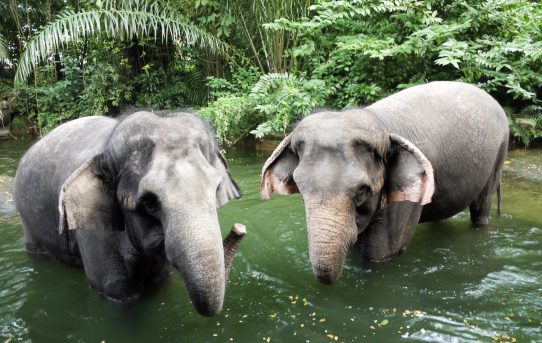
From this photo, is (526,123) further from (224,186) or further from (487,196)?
(224,186)

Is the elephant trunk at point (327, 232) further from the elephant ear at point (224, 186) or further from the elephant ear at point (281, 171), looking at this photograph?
the elephant ear at point (281, 171)

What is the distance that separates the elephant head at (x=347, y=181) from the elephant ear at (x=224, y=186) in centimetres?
42

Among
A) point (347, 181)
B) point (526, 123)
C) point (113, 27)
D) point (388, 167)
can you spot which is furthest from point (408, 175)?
point (113, 27)

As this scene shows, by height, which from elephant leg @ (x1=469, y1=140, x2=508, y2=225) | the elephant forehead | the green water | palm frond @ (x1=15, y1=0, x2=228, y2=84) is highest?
palm frond @ (x1=15, y1=0, x2=228, y2=84)

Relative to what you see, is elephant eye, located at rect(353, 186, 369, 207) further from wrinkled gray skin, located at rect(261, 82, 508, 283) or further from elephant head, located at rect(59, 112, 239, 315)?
elephant head, located at rect(59, 112, 239, 315)

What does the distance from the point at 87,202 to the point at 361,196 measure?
1755 millimetres

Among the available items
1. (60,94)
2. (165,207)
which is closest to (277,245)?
(165,207)

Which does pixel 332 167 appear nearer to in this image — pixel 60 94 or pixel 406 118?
pixel 406 118

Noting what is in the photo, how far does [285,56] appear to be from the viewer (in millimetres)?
10156

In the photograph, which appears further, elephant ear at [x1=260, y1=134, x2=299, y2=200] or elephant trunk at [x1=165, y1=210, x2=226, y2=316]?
elephant ear at [x1=260, y1=134, x2=299, y2=200]

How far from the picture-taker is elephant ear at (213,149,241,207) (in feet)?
9.78

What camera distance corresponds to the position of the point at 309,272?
4.16 meters

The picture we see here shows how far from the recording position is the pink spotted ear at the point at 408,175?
3219 millimetres

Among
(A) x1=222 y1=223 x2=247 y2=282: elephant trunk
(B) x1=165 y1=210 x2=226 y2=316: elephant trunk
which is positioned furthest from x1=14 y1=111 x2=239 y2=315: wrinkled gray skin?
(A) x1=222 y1=223 x2=247 y2=282: elephant trunk
